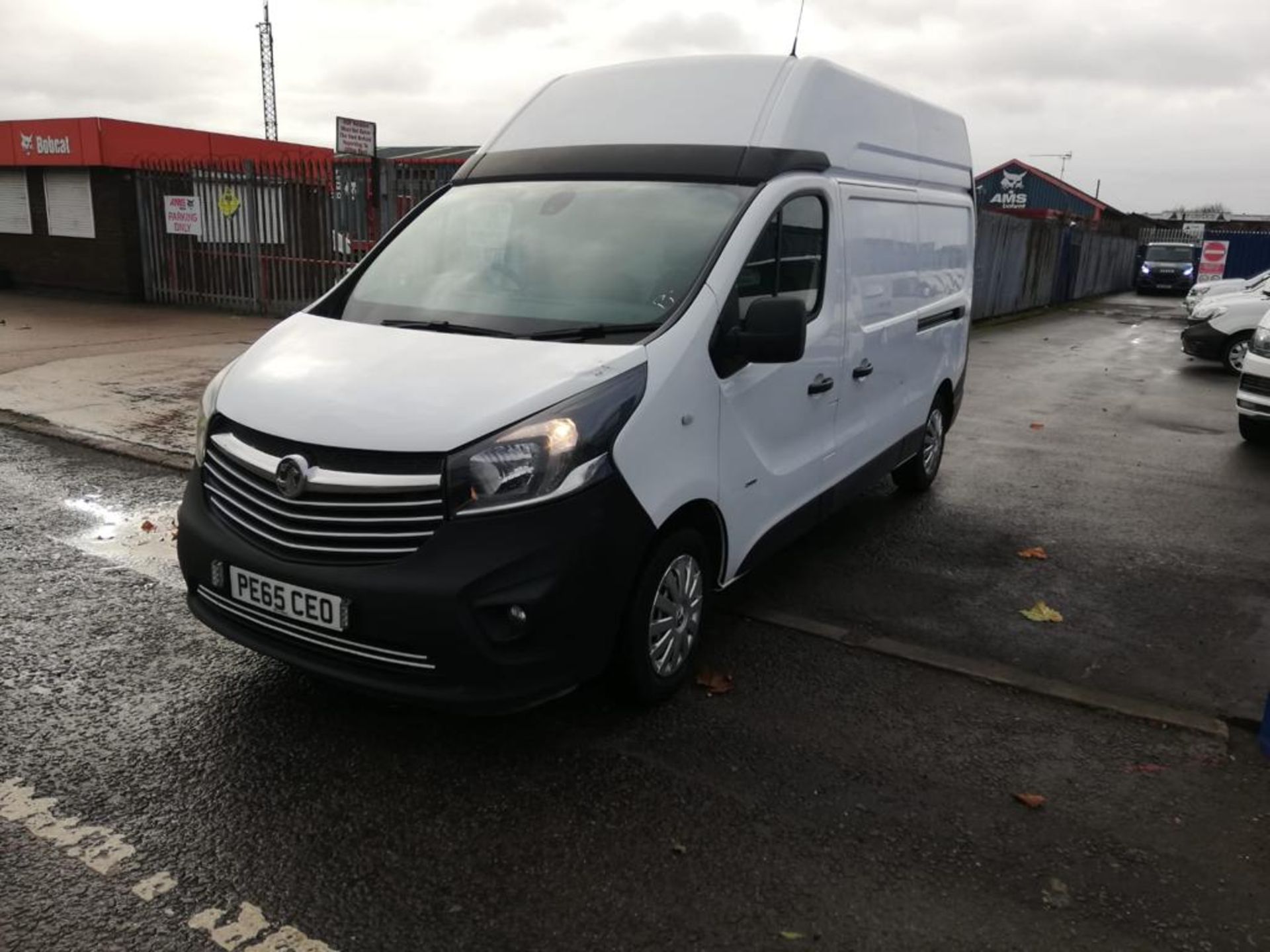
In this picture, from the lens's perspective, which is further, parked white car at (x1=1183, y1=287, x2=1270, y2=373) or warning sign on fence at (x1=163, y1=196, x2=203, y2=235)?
warning sign on fence at (x1=163, y1=196, x2=203, y2=235)

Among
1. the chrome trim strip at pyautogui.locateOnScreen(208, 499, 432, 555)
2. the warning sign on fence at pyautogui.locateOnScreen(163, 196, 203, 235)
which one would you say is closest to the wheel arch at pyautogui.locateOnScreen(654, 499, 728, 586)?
the chrome trim strip at pyautogui.locateOnScreen(208, 499, 432, 555)

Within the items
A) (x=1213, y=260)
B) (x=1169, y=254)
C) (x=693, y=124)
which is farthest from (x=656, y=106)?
(x=1169, y=254)

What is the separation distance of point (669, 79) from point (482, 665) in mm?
2816

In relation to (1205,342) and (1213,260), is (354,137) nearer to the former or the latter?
(1205,342)

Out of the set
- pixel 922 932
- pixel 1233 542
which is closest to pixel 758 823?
pixel 922 932

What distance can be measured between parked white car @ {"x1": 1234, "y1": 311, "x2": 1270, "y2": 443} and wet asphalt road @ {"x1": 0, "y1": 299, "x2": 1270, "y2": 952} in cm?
406

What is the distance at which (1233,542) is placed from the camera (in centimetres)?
622

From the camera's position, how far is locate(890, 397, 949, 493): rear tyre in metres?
6.87

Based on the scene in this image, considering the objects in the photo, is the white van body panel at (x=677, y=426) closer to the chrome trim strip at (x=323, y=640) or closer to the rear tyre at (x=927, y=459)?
the chrome trim strip at (x=323, y=640)

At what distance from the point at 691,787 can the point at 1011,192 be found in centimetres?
5444

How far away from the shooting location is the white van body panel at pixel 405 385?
312 centimetres

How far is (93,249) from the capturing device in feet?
60.2

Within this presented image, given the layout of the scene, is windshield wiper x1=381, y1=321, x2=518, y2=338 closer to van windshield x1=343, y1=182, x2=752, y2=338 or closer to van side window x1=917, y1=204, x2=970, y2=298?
van windshield x1=343, y1=182, x2=752, y2=338

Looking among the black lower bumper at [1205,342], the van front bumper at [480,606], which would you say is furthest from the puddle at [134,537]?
the black lower bumper at [1205,342]
